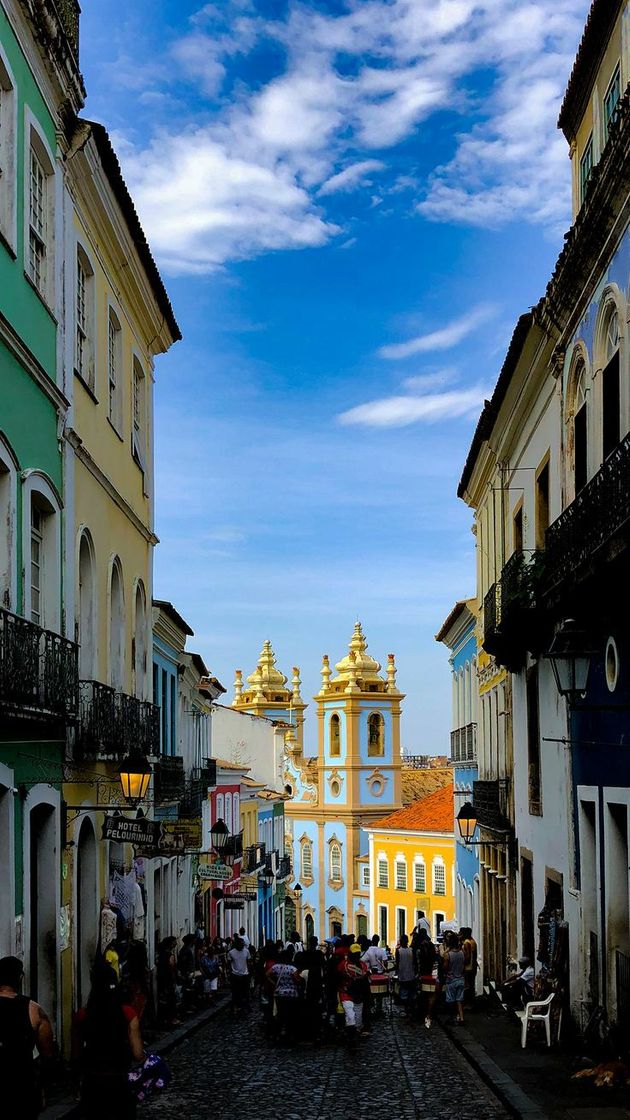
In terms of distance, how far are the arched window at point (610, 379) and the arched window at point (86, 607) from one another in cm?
577

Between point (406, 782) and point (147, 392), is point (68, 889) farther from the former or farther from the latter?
point (406, 782)

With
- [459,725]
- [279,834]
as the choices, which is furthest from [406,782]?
[459,725]

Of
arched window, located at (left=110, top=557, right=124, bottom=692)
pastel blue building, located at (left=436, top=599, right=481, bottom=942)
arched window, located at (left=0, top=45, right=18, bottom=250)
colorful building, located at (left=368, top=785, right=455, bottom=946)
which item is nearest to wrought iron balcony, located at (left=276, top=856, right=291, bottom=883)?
colorful building, located at (left=368, top=785, right=455, bottom=946)

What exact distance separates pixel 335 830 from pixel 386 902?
47.5 feet

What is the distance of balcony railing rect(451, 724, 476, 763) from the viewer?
112ft

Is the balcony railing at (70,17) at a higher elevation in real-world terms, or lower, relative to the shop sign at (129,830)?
higher

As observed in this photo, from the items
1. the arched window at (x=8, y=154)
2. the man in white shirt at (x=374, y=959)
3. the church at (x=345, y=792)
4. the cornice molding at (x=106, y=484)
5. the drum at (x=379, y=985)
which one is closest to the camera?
the arched window at (x=8, y=154)

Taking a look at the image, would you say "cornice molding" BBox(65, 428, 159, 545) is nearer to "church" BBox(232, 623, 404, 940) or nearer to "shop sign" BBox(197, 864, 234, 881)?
"shop sign" BBox(197, 864, 234, 881)

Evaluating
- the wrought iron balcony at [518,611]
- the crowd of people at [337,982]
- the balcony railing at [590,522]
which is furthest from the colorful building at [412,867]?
the balcony railing at [590,522]

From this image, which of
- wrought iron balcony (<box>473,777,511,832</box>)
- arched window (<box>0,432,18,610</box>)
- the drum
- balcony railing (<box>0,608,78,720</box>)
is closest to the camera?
balcony railing (<box>0,608,78,720</box>)

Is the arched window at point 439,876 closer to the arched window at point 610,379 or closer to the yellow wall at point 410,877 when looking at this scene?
the yellow wall at point 410,877

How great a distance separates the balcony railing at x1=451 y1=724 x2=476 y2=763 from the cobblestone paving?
1471 cm

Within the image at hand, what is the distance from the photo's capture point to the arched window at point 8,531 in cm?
1177

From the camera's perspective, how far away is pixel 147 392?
71.3ft
